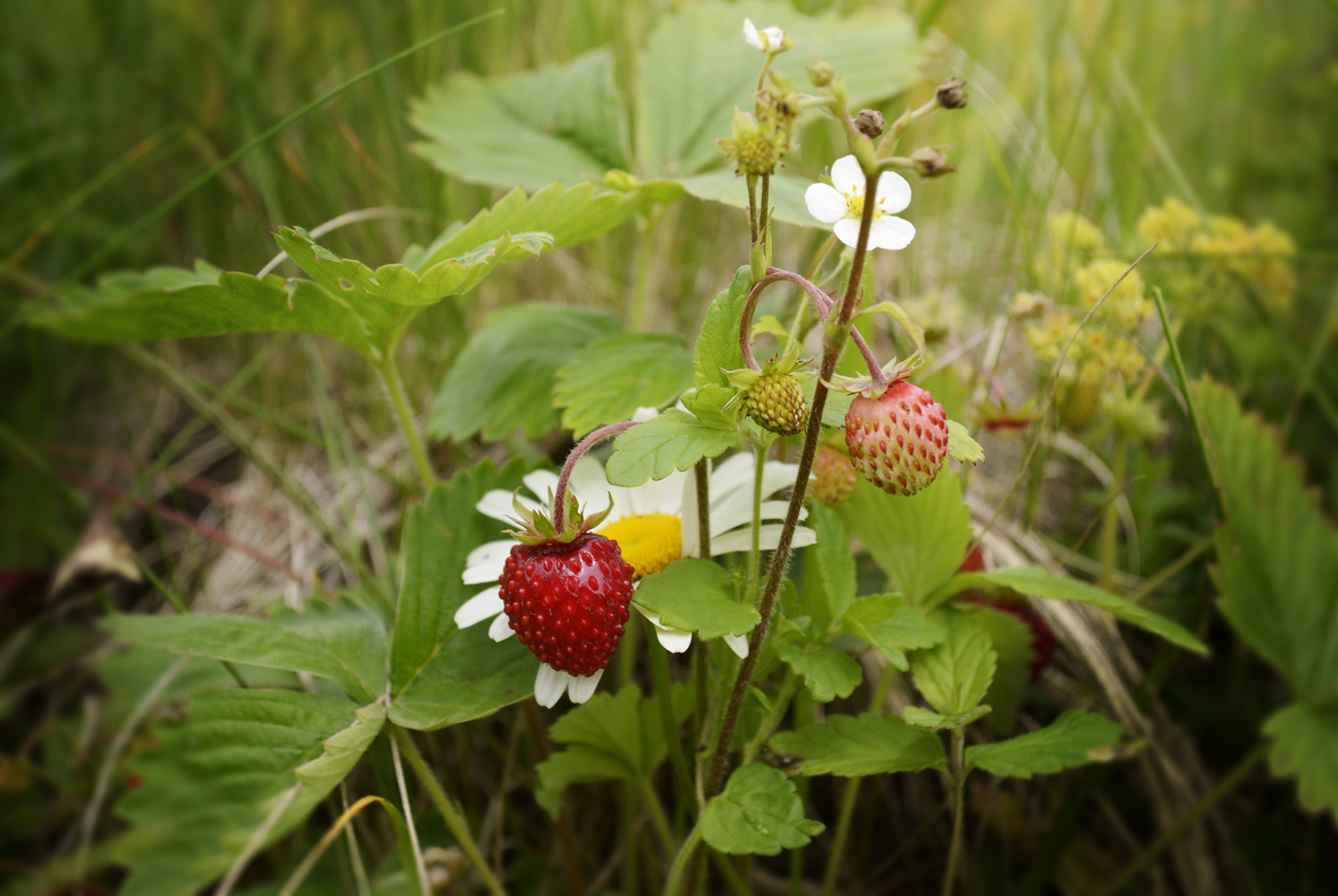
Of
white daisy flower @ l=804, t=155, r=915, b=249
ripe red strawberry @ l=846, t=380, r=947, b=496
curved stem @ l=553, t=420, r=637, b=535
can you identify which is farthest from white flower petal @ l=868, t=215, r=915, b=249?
curved stem @ l=553, t=420, r=637, b=535

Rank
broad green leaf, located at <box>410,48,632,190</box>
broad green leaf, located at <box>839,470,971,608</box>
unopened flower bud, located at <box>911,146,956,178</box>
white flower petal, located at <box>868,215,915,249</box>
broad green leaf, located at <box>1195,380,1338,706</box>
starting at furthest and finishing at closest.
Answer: broad green leaf, located at <box>410,48,632,190</box>
broad green leaf, located at <box>1195,380,1338,706</box>
broad green leaf, located at <box>839,470,971,608</box>
white flower petal, located at <box>868,215,915,249</box>
unopened flower bud, located at <box>911,146,956,178</box>

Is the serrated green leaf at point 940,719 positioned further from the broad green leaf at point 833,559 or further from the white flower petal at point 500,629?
the white flower petal at point 500,629

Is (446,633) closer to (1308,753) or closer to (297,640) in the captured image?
(297,640)

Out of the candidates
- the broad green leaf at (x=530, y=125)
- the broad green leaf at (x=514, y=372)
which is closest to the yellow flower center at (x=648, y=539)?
the broad green leaf at (x=514, y=372)

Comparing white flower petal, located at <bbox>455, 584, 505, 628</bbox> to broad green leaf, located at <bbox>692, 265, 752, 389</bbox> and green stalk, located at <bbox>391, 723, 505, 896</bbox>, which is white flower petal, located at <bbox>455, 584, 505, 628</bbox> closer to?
green stalk, located at <bbox>391, 723, 505, 896</bbox>

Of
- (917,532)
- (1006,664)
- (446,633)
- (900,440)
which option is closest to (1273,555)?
(1006,664)
